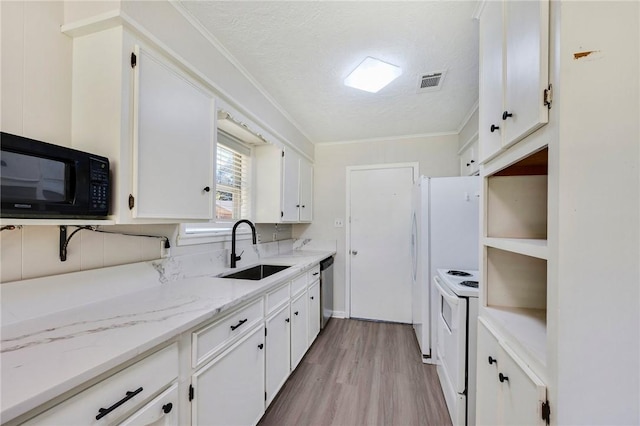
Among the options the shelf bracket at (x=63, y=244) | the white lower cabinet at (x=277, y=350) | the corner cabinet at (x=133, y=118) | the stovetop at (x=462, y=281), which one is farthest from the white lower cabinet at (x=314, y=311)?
the shelf bracket at (x=63, y=244)

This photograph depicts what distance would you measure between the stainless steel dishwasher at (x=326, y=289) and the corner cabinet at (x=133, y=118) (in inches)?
75.9

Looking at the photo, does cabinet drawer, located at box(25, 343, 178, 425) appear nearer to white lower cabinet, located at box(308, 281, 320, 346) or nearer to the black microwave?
the black microwave

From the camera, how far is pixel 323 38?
63.2 inches

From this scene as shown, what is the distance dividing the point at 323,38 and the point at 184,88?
2.89 feet

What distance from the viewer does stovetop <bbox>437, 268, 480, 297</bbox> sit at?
→ 5.15 ft

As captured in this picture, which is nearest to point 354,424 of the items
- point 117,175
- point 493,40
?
point 117,175

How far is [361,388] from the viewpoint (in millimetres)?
2047

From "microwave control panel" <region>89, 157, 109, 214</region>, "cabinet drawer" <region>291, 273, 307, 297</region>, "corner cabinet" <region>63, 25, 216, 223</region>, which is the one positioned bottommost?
"cabinet drawer" <region>291, 273, 307, 297</region>

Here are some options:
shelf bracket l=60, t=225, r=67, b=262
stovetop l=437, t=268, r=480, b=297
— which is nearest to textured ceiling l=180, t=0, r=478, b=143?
shelf bracket l=60, t=225, r=67, b=262

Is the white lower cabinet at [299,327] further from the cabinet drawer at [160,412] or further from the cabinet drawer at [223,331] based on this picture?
the cabinet drawer at [160,412]

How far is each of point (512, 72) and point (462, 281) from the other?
1.43m

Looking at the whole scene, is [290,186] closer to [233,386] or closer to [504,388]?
[233,386]

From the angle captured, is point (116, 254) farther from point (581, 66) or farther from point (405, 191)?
point (405, 191)

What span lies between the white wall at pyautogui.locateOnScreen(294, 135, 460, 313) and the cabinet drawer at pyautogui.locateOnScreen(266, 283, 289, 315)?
1681mm
